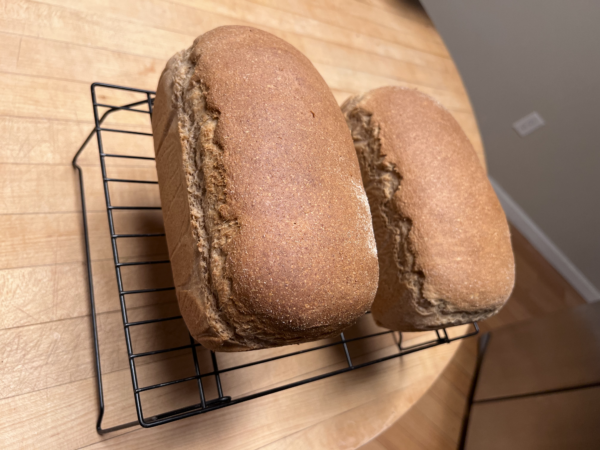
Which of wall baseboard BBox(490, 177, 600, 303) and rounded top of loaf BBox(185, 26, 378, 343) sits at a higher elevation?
rounded top of loaf BBox(185, 26, 378, 343)

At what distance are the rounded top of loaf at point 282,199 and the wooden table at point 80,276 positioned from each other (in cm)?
37

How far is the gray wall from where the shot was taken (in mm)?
2115

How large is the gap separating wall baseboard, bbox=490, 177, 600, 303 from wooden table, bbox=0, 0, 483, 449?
1.56m

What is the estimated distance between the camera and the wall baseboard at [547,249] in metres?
2.52

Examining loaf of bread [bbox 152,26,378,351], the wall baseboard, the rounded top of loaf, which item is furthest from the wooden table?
the wall baseboard

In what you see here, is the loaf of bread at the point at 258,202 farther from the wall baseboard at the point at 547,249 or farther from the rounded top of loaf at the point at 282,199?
the wall baseboard at the point at 547,249

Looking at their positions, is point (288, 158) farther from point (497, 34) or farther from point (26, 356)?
point (497, 34)

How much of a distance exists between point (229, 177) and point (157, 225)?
0.42 m

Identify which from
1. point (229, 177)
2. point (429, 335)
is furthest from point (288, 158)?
point (429, 335)

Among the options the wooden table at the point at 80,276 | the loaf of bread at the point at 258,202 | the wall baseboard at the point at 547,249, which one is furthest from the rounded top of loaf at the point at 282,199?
the wall baseboard at the point at 547,249

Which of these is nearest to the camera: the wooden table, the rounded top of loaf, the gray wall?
the rounded top of loaf

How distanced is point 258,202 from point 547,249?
238 centimetres

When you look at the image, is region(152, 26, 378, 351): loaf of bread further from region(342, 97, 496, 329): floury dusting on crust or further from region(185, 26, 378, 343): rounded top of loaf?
region(342, 97, 496, 329): floury dusting on crust

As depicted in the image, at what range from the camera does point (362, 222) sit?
0.81 meters
